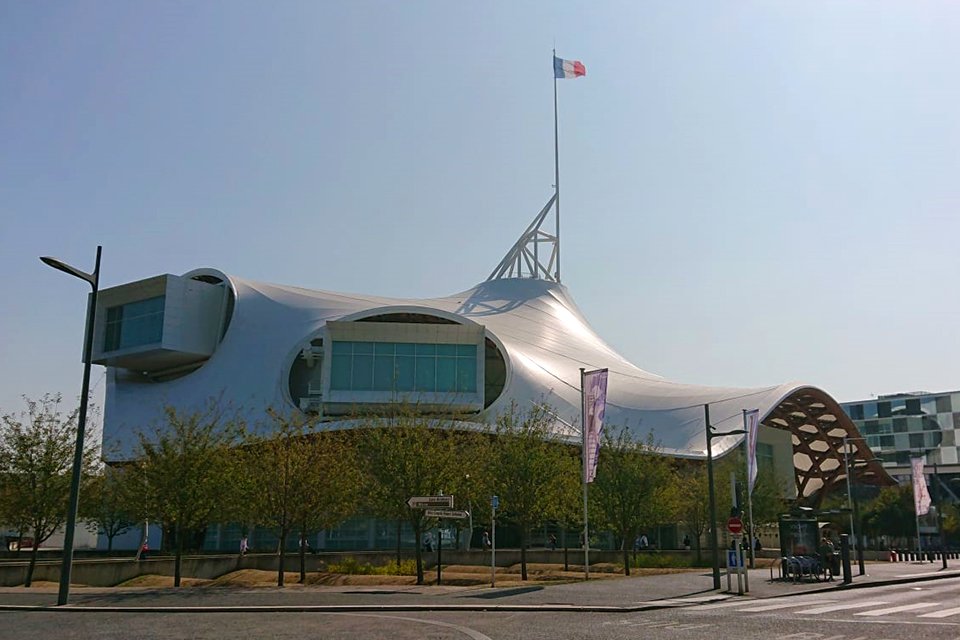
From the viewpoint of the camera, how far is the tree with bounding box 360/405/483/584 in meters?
33.1

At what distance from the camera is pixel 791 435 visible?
76312 mm

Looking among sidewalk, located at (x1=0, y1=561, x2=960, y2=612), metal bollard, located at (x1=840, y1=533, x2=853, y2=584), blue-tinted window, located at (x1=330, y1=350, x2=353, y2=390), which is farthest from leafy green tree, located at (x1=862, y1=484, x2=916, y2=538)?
metal bollard, located at (x1=840, y1=533, x2=853, y2=584)

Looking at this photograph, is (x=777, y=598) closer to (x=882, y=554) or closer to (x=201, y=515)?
(x=201, y=515)

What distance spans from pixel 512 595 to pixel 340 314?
3803cm

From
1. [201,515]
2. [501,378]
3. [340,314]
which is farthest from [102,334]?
[201,515]

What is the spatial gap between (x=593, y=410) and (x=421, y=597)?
11474 mm

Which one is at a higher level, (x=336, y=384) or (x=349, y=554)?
(x=336, y=384)

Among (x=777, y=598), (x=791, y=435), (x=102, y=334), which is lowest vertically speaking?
(x=777, y=598)

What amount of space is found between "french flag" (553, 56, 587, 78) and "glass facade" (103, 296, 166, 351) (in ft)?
136

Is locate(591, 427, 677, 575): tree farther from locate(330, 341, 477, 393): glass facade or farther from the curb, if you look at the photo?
locate(330, 341, 477, 393): glass facade

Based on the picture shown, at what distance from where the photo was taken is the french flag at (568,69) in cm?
8331

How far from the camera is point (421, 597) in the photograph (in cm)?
2466

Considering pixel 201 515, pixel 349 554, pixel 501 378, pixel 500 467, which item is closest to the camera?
pixel 201 515

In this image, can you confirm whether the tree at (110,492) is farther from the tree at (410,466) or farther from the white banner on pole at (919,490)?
the white banner on pole at (919,490)
